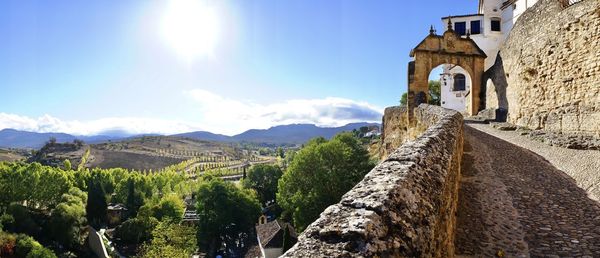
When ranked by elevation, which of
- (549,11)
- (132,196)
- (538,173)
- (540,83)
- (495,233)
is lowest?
(132,196)

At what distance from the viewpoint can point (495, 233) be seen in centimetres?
627

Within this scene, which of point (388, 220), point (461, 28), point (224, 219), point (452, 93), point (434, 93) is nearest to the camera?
point (388, 220)

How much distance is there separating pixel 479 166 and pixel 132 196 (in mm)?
67785

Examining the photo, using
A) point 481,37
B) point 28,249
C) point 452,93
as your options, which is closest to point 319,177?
point 452,93

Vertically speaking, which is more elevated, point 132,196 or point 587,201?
point 587,201

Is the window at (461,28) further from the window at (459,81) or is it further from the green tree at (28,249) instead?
the green tree at (28,249)

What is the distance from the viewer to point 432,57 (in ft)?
80.7

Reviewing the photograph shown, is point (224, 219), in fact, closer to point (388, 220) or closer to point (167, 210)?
point (167, 210)

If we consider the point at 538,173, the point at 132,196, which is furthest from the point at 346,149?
the point at 132,196

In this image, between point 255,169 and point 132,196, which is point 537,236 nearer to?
point 132,196

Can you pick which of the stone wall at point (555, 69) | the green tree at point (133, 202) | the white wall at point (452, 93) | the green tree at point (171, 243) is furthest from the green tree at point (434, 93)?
the green tree at point (133, 202)

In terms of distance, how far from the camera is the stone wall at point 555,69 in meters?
13.0

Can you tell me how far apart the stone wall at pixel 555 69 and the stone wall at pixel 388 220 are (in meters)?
11.4

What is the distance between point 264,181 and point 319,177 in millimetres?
52676
